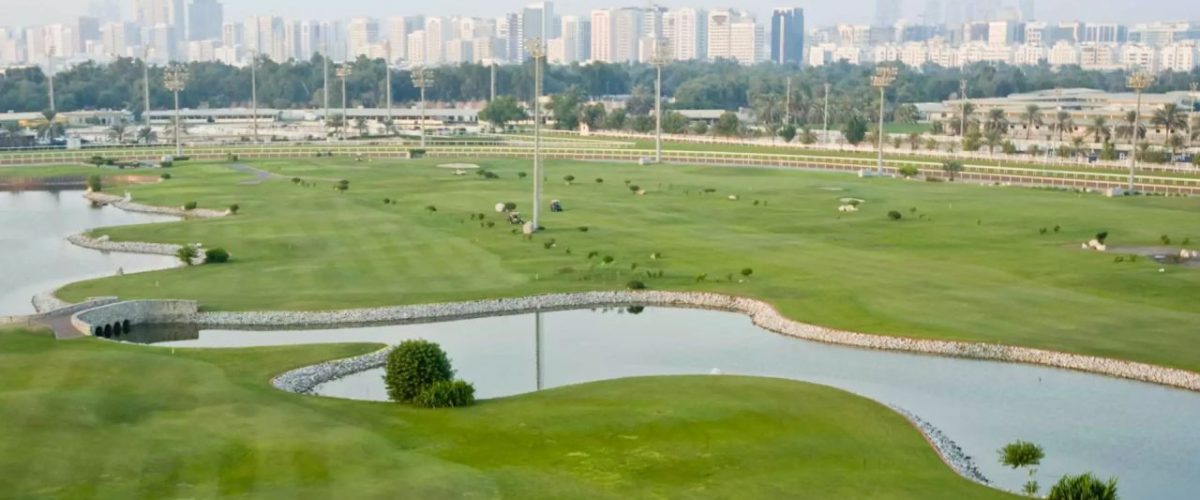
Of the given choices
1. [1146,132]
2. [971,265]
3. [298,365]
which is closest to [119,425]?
[298,365]

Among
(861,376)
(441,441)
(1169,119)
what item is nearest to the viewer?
(441,441)

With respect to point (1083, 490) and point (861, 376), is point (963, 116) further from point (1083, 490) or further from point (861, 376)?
point (1083, 490)

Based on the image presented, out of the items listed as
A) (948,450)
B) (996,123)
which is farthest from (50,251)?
(996,123)

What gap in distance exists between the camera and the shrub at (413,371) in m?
35.4

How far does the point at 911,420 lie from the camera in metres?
35.8

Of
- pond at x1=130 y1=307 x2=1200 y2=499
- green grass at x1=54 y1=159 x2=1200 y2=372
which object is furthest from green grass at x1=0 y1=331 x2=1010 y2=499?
green grass at x1=54 y1=159 x2=1200 y2=372

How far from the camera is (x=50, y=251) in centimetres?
7088

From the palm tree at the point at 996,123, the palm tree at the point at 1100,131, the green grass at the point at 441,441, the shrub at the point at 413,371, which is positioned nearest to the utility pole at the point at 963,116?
the palm tree at the point at 996,123

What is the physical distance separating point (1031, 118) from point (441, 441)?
5633 inches

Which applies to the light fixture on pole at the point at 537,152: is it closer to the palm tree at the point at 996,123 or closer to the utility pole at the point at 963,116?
the palm tree at the point at 996,123

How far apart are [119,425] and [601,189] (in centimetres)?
6518

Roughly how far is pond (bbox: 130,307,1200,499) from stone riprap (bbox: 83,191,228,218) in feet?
114

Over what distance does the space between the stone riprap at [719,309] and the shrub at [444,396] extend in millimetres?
15924

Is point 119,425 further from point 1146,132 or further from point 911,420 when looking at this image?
point 1146,132
